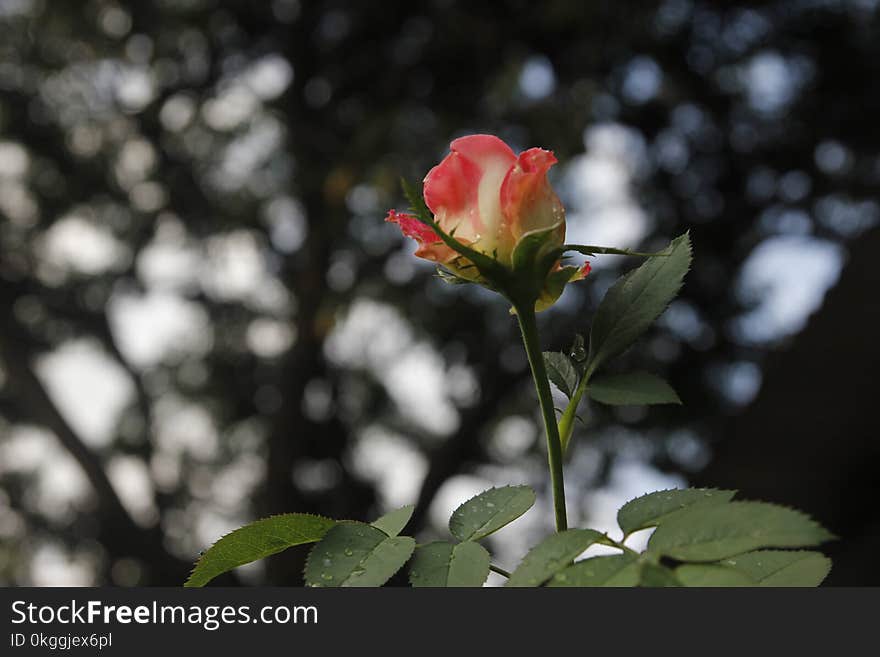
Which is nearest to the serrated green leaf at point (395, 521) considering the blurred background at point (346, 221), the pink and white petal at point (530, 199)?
the pink and white petal at point (530, 199)

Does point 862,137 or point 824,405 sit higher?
point 862,137

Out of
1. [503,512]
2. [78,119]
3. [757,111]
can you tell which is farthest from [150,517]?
[503,512]

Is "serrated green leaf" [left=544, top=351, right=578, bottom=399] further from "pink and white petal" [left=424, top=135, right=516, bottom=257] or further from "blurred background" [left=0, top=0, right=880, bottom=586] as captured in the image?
"blurred background" [left=0, top=0, right=880, bottom=586]

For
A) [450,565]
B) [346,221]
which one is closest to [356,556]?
[450,565]

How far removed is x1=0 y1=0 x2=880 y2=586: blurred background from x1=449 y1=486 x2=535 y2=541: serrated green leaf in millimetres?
2117

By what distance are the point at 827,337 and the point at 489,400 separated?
1632 mm

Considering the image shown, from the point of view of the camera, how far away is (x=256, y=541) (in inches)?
12.2

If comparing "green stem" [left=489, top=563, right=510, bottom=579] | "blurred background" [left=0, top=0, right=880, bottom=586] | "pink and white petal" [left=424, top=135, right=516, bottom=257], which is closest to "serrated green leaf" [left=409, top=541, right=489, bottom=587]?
"green stem" [left=489, top=563, right=510, bottom=579]

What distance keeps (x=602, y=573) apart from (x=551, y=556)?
2 cm

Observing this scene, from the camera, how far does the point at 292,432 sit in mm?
3414

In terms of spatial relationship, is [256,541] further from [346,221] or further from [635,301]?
[346,221]
